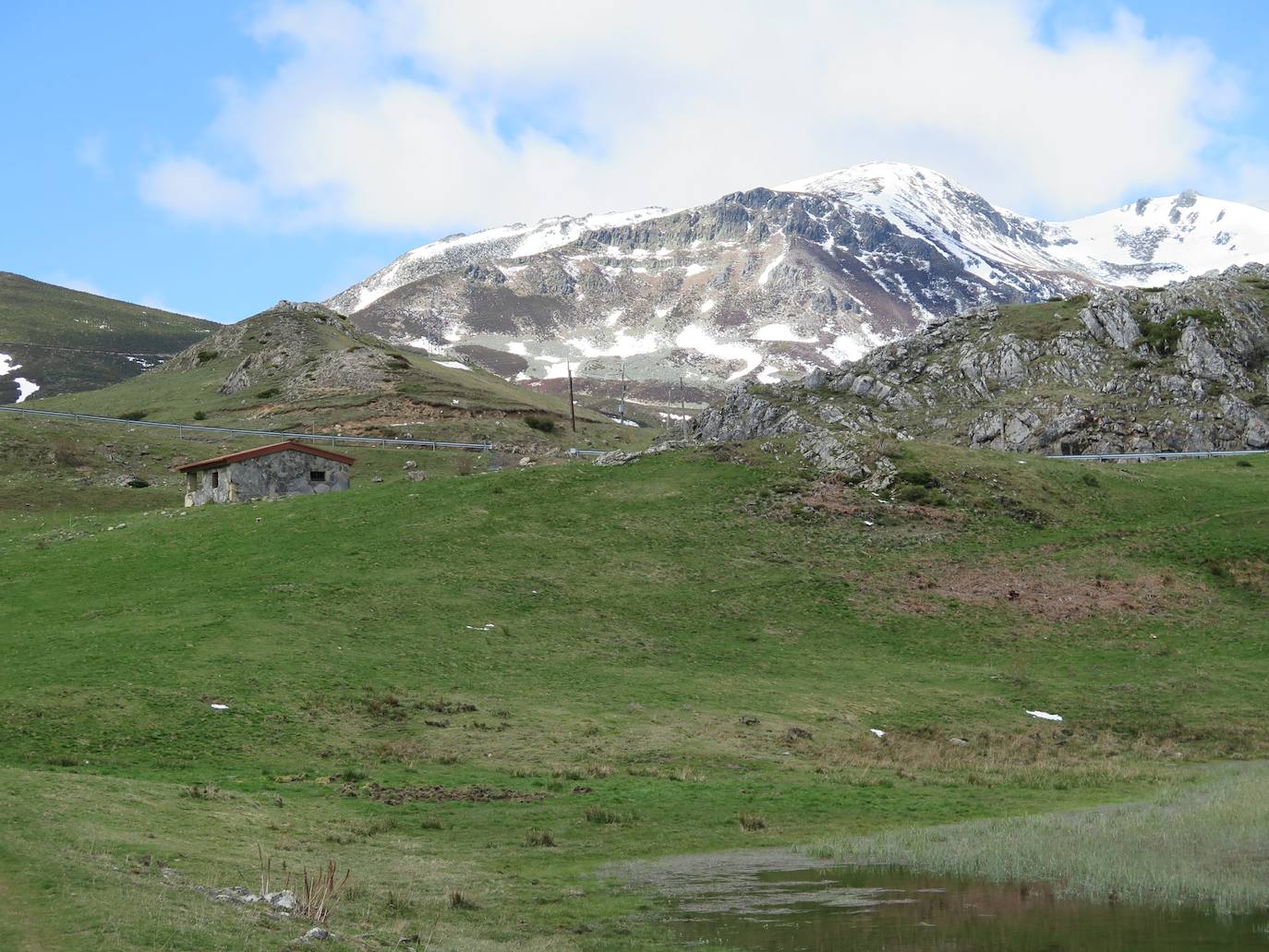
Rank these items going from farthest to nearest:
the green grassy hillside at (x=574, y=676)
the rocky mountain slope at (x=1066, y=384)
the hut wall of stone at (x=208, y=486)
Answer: the rocky mountain slope at (x=1066, y=384) → the hut wall of stone at (x=208, y=486) → the green grassy hillside at (x=574, y=676)

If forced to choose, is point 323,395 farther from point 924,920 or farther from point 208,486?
point 924,920

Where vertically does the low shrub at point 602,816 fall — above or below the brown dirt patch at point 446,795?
above

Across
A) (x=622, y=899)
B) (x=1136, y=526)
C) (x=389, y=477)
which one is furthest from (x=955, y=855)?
(x=389, y=477)

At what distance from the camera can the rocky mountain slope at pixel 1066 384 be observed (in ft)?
345

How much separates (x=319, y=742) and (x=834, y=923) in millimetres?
Result: 21269

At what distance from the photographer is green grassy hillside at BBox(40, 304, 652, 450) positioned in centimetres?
14838

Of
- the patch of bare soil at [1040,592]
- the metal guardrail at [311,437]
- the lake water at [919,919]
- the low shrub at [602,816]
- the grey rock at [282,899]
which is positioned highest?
the metal guardrail at [311,437]

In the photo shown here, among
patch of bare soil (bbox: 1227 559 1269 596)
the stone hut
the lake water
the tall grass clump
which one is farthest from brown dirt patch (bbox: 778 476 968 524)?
the lake water

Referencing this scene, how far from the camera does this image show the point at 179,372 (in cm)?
19025

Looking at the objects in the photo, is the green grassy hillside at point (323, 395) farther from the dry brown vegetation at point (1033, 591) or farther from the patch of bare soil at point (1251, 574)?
the patch of bare soil at point (1251, 574)

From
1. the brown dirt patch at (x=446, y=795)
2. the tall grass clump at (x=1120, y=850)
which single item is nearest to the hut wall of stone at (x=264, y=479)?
the brown dirt patch at (x=446, y=795)

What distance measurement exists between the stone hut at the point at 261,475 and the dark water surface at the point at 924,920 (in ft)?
212

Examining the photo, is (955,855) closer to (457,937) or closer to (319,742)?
(457,937)

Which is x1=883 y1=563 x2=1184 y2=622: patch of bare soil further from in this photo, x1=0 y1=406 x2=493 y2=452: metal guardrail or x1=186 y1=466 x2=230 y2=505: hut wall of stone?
x1=0 y1=406 x2=493 y2=452: metal guardrail
